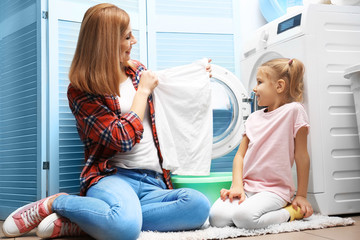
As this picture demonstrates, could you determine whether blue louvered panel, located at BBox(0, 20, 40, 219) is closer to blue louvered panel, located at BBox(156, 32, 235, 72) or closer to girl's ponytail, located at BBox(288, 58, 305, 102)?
blue louvered panel, located at BBox(156, 32, 235, 72)

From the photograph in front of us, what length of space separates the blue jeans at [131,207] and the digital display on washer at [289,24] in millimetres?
960

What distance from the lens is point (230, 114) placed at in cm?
226

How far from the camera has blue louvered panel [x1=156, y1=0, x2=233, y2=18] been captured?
92.1 inches

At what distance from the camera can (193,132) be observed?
1.87 meters

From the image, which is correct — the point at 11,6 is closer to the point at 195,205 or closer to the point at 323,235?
the point at 195,205

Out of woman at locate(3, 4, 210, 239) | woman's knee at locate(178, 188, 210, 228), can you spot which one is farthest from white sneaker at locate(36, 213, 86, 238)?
woman's knee at locate(178, 188, 210, 228)

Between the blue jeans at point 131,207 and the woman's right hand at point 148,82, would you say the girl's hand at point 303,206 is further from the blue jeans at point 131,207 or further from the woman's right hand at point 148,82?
the woman's right hand at point 148,82

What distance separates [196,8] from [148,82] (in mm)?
886

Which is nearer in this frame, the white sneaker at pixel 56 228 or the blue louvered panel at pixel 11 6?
the white sneaker at pixel 56 228

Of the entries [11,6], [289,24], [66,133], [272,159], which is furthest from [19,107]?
[289,24]

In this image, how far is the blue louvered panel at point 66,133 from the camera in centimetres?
201

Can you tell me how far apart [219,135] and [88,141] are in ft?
2.66

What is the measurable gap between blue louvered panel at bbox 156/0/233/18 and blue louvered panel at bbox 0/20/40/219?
73cm

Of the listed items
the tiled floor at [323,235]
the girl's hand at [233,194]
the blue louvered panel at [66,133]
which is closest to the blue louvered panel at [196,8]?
the blue louvered panel at [66,133]
